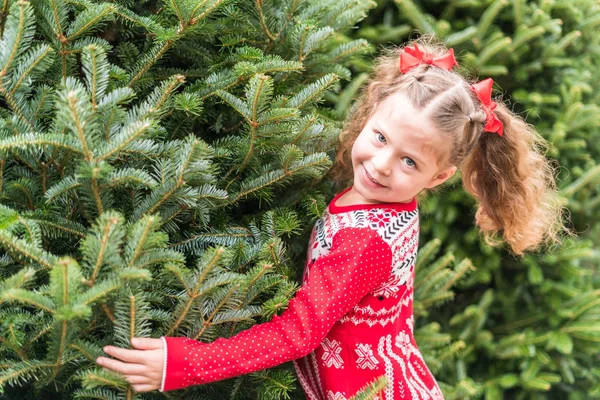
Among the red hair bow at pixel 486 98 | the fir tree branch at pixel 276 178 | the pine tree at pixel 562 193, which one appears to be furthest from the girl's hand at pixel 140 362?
the pine tree at pixel 562 193

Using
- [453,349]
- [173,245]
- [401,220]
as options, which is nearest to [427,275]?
[453,349]

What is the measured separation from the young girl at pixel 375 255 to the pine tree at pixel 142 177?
0.07 meters

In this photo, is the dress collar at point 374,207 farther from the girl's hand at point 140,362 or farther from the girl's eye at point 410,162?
the girl's hand at point 140,362

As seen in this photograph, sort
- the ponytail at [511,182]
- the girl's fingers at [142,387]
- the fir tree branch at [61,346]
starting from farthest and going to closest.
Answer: the ponytail at [511,182] → the girl's fingers at [142,387] → the fir tree branch at [61,346]

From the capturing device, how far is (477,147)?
1741 mm

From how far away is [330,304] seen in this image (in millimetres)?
1353

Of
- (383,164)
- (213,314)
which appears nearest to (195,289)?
(213,314)

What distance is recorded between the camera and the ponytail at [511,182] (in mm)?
1730

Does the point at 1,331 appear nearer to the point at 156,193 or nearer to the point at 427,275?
the point at 156,193

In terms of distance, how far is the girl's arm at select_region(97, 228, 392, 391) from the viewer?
1254 millimetres

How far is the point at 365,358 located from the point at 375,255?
11.9 inches

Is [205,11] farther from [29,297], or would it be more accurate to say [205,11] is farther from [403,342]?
[403,342]

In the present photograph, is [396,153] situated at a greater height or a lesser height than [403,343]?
greater

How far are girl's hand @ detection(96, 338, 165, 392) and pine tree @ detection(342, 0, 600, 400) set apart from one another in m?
1.50
